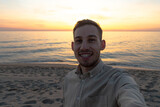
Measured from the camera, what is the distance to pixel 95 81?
171 cm

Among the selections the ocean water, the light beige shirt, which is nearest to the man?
the light beige shirt

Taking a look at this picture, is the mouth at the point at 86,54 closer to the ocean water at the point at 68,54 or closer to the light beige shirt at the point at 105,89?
the light beige shirt at the point at 105,89

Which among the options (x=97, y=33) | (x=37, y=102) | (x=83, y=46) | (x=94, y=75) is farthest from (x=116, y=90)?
(x=37, y=102)

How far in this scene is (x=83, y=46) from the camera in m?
1.95

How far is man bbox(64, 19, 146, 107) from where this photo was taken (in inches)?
54.9

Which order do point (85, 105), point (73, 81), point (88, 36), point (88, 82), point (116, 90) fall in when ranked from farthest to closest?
1. point (73, 81)
2. point (88, 36)
3. point (88, 82)
4. point (85, 105)
5. point (116, 90)

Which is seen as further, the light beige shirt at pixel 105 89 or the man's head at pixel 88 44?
the man's head at pixel 88 44

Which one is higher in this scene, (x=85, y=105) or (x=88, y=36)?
(x=88, y=36)

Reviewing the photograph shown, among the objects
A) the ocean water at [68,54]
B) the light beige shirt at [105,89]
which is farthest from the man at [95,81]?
the ocean water at [68,54]

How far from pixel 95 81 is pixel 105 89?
20 centimetres

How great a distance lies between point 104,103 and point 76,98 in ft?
1.52

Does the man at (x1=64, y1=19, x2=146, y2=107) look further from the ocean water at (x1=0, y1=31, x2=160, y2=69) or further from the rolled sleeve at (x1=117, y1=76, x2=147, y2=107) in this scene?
the ocean water at (x1=0, y1=31, x2=160, y2=69)

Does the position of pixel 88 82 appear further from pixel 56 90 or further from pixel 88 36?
pixel 56 90

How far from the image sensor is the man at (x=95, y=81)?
1396 millimetres
